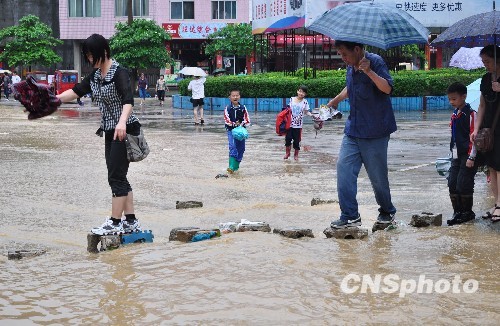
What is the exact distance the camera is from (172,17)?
55062mm

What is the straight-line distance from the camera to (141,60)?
45.2m

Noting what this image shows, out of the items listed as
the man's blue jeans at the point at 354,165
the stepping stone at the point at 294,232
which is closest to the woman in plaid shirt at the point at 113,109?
the stepping stone at the point at 294,232

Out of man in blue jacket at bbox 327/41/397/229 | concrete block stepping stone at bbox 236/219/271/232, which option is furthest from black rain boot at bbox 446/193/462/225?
concrete block stepping stone at bbox 236/219/271/232

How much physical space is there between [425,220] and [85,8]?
1974 inches

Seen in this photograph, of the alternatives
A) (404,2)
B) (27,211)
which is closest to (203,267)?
(27,211)

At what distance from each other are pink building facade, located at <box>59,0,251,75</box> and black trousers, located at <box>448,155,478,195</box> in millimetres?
46613

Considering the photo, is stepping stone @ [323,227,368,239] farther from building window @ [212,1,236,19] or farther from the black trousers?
building window @ [212,1,236,19]

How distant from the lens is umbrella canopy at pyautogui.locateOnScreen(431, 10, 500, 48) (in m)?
8.17

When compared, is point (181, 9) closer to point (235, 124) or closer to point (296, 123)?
point (296, 123)

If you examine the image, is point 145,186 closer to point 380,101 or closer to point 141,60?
point 380,101

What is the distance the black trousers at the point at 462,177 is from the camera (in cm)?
827

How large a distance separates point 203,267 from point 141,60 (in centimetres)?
3983

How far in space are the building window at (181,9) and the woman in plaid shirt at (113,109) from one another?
48296 mm

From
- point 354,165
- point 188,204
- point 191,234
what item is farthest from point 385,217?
point 188,204
